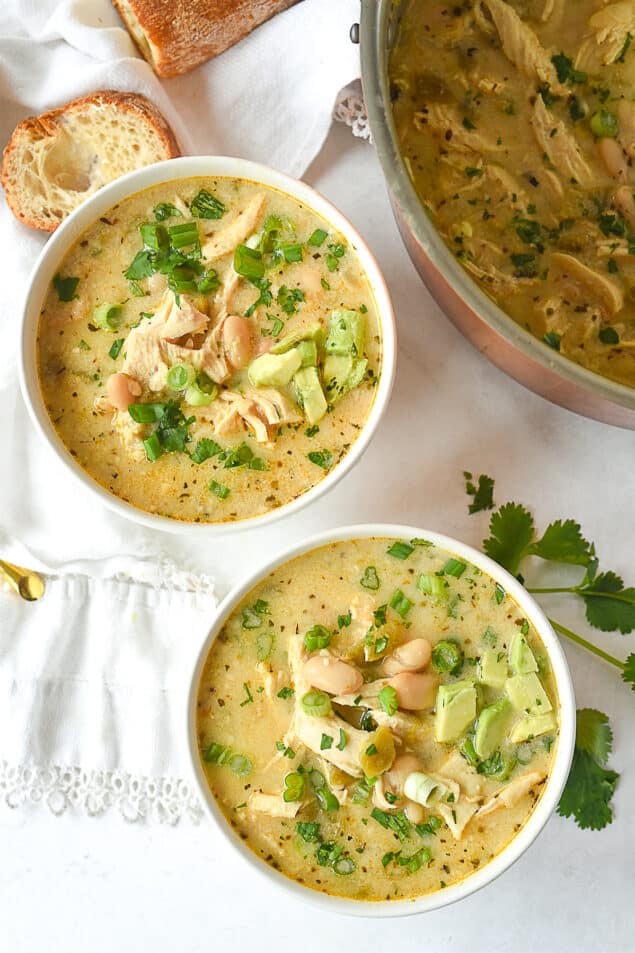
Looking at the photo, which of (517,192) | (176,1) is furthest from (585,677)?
(176,1)

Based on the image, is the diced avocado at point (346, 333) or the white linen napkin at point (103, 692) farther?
the white linen napkin at point (103, 692)

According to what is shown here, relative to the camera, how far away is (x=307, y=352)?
2.29 metres

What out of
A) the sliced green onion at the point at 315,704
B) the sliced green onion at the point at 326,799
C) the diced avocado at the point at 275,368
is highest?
the diced avocado at the point at 275,368

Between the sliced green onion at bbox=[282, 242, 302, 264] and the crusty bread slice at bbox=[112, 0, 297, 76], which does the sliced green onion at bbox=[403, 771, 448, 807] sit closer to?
the sliced green onion at bbox=[282, 242, 302, 264]

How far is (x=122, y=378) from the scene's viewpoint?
A: 2312 mm

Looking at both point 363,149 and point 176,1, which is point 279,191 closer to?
point 363,149

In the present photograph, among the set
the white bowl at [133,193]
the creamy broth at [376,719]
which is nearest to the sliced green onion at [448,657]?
the creamy broth at [376,719]

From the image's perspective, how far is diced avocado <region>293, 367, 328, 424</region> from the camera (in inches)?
90.4

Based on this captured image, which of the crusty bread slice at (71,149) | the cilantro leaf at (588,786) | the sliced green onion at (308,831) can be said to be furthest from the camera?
the crusty bread slice at (71,149)

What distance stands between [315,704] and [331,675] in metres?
0.08

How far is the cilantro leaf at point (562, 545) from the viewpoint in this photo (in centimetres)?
246

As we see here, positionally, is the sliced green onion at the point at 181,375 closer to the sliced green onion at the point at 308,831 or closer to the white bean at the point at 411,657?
the white bean at the point at 411,657

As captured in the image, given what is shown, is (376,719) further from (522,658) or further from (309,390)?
(309,390)

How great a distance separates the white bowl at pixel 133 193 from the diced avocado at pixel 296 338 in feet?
0.51
